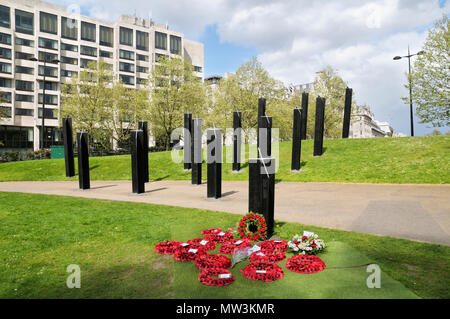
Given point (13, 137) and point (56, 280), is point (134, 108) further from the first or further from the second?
point (56, 280)

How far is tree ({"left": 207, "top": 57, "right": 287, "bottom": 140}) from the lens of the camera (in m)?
36.6

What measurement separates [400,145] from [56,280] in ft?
85.2

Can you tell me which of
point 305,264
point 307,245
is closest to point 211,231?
point 307,245

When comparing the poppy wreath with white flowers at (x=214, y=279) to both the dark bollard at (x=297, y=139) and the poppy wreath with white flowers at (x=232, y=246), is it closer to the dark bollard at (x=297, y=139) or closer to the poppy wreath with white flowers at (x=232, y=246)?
the poppy wreath with white flowers at (x=232, y=246)

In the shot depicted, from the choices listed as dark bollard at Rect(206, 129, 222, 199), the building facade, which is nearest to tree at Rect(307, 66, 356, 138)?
the building facade

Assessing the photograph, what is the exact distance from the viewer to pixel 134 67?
229 feet

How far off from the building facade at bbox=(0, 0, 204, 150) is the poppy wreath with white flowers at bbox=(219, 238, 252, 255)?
1924 inches

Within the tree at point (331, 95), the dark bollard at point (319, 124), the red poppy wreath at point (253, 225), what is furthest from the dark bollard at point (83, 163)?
the tree at point (331, 95)

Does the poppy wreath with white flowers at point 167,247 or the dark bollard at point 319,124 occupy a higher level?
the dark bollard at point 319,124

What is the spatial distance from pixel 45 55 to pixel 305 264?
69.2 metres

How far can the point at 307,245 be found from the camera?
627cm

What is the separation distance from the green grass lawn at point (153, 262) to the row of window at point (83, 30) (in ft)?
212

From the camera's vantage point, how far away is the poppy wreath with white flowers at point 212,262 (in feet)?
18.1

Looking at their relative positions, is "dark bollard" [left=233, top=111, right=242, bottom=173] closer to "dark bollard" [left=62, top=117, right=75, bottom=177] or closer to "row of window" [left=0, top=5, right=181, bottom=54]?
"dark bollard" [left=62, top=117, right=75, bottom=177]
